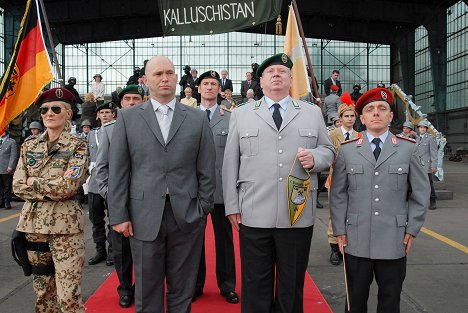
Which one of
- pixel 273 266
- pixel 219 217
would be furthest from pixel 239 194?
pixel 219 217

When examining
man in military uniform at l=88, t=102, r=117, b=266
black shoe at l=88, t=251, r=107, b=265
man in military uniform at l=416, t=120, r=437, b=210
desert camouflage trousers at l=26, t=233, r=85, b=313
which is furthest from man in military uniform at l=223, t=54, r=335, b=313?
man in military uniform at l=416, t=120, r=437, b=210

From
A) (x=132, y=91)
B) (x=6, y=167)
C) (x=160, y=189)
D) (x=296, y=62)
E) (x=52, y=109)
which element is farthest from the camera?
(x=6, y=167)

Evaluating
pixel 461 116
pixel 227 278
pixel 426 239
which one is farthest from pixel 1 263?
pixel 461 116

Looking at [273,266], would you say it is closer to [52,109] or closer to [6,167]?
[52,109]

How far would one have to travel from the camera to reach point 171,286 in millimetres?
3137

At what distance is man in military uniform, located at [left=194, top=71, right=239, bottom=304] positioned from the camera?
4.34 meters

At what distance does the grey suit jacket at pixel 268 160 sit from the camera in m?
3.11

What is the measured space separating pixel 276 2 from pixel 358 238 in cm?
376

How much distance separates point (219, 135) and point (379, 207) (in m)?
1.80

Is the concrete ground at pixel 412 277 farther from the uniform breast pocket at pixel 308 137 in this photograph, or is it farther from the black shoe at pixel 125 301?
the uniform breast pocket at pixel 308 137

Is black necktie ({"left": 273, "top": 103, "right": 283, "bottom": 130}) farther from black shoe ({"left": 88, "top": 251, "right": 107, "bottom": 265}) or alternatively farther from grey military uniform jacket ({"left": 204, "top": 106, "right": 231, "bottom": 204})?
black shoe ({"left": 88, "top": 251, "right": 107, "bottom": 265})

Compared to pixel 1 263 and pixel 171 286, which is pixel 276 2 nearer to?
pixel 171 286

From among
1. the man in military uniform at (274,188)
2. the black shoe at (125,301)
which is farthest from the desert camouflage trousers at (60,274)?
the man in military uniform at (274,188)

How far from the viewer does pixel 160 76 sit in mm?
3045
